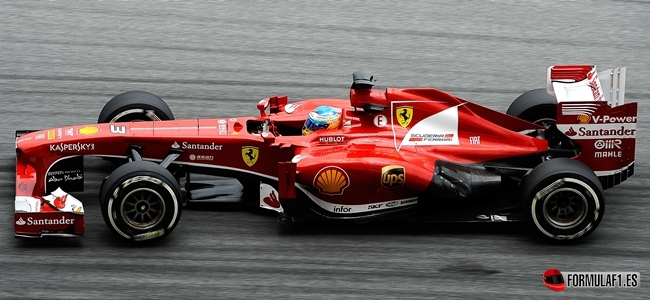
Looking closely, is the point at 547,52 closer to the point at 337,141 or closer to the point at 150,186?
the point at 337,141

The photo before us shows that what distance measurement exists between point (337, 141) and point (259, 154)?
2.33 feet

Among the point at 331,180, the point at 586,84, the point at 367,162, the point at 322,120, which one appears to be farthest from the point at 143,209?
the point at 586,84

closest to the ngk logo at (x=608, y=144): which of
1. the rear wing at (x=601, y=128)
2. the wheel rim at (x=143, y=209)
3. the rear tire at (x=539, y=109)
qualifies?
the rear wing at (x=601, y=128)

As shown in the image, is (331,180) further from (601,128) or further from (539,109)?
(539,109)

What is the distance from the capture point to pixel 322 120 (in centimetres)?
992

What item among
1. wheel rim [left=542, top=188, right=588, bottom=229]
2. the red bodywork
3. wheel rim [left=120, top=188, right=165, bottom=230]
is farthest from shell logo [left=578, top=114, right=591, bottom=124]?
wheel rim [left=120, top=188, right=165, bottom=230]

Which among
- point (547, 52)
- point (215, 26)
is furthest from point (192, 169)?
point (547, 52)

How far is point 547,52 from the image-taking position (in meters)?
14.1

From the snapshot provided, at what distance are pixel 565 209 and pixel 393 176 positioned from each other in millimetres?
1516

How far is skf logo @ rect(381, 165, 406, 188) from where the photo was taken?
370 inches

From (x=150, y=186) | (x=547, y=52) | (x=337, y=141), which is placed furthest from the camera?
(x=547, y=52)

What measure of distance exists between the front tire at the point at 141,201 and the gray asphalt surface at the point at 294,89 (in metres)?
0.20

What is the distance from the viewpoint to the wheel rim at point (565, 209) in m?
9.35

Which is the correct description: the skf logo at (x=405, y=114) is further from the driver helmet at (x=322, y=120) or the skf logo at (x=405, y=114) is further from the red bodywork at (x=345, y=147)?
the driver helmet at (x=322, y=120)
